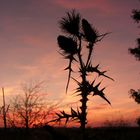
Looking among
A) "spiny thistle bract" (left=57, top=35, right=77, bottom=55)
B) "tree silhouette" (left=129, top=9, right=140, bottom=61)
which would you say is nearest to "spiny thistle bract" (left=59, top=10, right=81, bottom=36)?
"spiny thistle bract" (left=57, top=35, right=77, bottom=55)

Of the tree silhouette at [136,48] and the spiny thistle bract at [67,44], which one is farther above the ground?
the tree silhouette at [136,48]

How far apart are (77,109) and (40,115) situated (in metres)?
27.0

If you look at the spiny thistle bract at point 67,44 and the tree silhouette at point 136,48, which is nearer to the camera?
the spiny thistle bract at point 67,44

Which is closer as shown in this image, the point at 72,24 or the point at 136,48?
the point at 72,24

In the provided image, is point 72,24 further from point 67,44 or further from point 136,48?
point 136,48

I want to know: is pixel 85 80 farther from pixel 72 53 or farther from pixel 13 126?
pixel 13 126

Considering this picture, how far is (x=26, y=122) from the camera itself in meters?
36.0

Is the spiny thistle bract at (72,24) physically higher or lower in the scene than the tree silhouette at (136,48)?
lower

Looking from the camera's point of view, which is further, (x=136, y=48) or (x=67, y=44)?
(x=136, y=48)

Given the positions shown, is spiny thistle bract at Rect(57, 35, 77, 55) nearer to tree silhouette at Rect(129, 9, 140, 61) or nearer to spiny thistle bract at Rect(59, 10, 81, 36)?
spiny thistle bract at Rect(59, 10, 81, 36)

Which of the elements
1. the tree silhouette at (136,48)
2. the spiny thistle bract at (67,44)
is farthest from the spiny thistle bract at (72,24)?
the tree silhouette at (136,48)

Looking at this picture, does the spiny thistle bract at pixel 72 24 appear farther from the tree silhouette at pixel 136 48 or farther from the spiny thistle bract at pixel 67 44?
the tree silhouette at pixel 136 48

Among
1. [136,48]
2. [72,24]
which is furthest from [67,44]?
[136,48]
